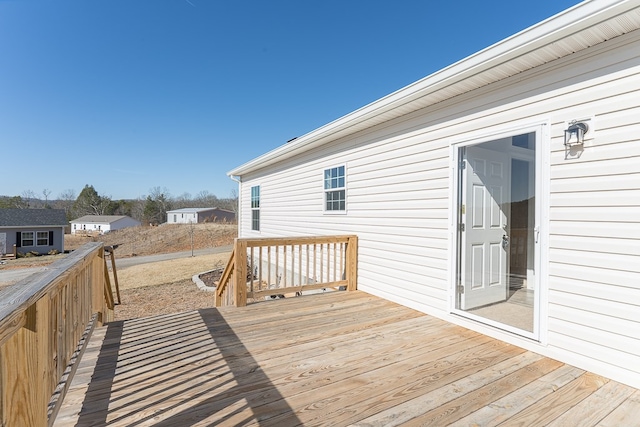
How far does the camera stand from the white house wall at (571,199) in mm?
2162

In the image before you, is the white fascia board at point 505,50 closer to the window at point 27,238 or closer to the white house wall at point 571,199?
the white house wall at point 571,199

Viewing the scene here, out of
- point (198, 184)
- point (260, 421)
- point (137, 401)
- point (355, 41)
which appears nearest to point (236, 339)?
point (137, 401)

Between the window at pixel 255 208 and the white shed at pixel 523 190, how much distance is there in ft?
16.8

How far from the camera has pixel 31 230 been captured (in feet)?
75.4

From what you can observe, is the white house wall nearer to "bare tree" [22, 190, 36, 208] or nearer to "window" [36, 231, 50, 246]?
"window" [36, 231, 50, 246]

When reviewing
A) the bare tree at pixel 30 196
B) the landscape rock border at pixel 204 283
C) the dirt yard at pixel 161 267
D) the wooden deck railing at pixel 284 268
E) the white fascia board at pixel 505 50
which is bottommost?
the dirt yard at pixel 161 267

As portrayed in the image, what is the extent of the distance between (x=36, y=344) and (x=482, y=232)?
3677mm

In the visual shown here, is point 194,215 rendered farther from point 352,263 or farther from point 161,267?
point 352,263

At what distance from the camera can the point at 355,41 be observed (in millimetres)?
9203

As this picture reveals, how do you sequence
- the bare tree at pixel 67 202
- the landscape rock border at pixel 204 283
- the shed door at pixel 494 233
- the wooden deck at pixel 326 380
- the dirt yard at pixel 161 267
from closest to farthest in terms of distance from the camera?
1. the wooden deck at pixel 326 380
2. the shed door at pixel 494 233
3. the dirt yard at pixel 161 267
4. the landscape rock border at pixel 204 283
5. the bare tree at pixel 67 202

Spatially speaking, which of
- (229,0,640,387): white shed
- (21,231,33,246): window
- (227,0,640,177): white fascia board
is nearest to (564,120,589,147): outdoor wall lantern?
(229,0,640,387): white shed

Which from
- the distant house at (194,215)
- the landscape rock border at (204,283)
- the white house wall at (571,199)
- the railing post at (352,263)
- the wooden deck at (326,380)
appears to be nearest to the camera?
the wooden deck at (326,380)

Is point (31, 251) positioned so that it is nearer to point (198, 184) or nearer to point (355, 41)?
point (355, 41)

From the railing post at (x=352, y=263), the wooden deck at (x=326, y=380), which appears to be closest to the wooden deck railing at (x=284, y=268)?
the railing post at (x=352, y=263)
